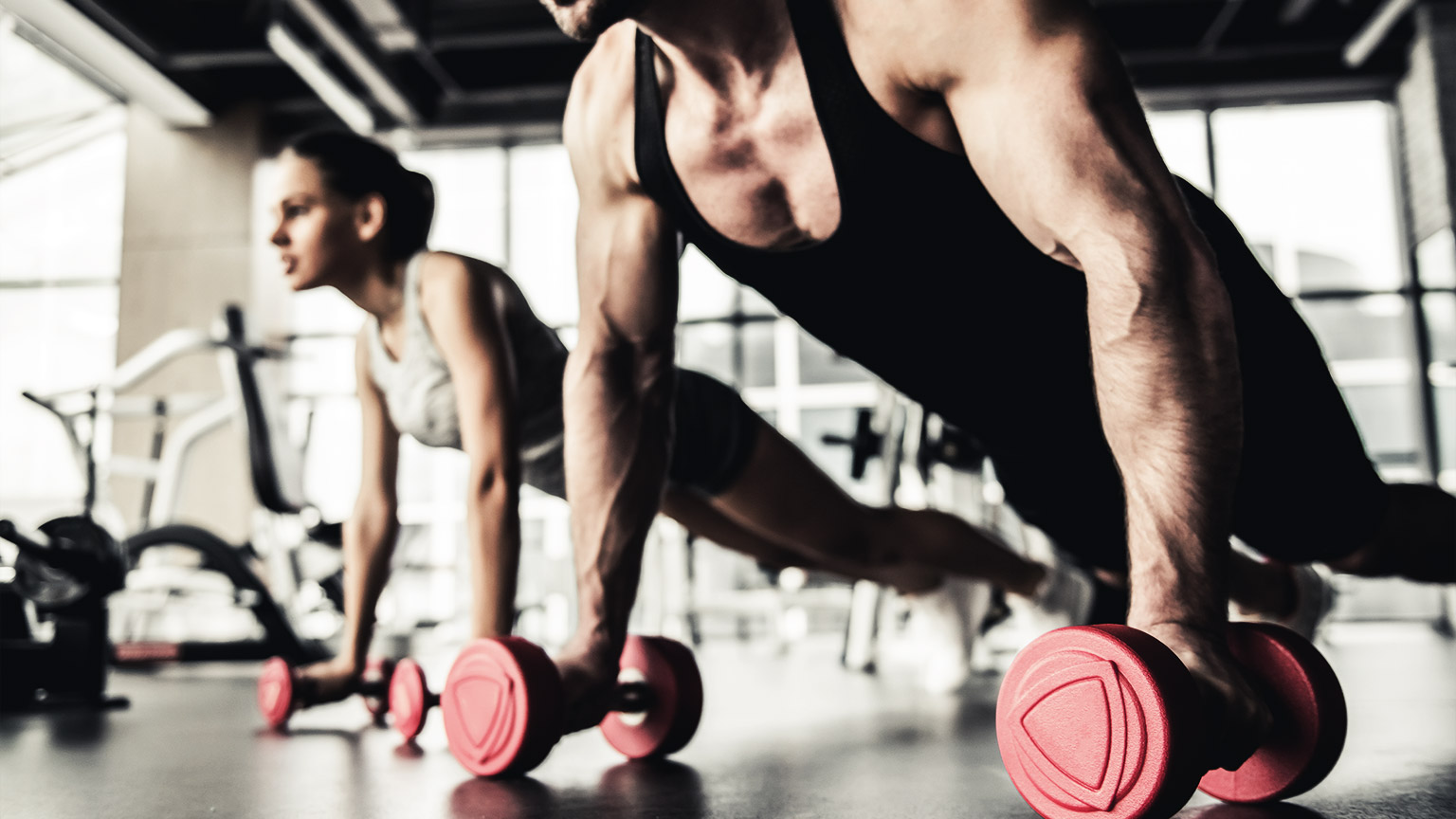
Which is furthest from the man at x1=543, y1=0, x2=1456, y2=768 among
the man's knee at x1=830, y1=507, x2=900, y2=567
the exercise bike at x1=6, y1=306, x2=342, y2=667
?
the exercise bike at x1=6, y1=306, x2=342, y2=667

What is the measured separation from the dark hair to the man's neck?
2.65ft

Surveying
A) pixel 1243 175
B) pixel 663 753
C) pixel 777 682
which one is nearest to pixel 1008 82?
pixel 663 753

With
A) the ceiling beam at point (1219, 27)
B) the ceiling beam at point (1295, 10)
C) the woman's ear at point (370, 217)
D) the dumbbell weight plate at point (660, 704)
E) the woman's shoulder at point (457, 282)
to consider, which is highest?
the ceiling beam at point (1295, 10)

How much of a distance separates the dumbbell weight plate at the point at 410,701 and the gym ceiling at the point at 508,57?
4714mm

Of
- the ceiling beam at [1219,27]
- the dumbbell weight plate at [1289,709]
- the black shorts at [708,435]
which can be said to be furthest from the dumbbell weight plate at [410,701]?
the ceiling beam at [1219,27]

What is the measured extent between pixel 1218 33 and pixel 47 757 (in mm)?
6206

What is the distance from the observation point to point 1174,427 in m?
0.71

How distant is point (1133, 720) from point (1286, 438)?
2.13 feet

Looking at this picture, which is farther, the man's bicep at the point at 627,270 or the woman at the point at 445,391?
the woman at the point at 445,391

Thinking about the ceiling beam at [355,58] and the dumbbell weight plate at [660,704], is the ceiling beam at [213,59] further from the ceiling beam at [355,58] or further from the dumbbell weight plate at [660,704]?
the dumbbell weight plate at [660,704]

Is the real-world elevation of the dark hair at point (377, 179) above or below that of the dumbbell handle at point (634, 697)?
above

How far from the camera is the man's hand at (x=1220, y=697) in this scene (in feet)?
2.08

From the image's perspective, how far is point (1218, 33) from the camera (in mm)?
5809

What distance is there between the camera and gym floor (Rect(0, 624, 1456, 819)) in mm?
822
